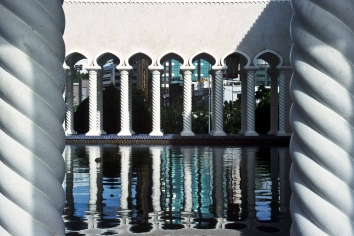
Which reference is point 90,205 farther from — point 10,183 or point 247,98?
point 247,98

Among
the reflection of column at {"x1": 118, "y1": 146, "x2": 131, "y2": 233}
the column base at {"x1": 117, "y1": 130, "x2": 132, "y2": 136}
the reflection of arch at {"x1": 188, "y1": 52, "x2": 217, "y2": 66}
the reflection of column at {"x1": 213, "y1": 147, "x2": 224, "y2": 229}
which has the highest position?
the reflection of arch at {"x1": 188, "y1": 52, "x2": 217, "y2": 66}

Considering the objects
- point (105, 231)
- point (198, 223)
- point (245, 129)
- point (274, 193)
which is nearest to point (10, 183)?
point (105, 231)

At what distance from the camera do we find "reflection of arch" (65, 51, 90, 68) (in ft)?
79.3

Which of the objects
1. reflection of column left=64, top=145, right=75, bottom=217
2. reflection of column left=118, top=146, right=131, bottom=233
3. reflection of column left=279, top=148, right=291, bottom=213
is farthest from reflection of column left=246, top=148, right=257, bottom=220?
reflection of column left=64, top=145, right=75, bottom=217

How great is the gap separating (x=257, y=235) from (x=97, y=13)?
20.2 meters

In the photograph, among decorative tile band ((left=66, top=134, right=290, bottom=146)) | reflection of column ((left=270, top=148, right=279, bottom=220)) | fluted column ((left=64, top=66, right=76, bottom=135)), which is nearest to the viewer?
reflection of column ((left=270, top=148, right=279, bottom=220))

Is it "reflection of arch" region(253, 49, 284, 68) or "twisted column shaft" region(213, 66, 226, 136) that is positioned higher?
"reflection of arch" region(253, 49, 284, 68)

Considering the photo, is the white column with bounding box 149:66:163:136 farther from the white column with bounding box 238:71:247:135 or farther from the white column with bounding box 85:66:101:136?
the white column with bounding box 238:71:247:135

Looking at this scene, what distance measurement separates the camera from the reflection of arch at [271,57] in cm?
2392

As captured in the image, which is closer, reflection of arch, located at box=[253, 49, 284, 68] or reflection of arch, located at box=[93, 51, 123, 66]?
reflection of arch, located at box=[253, 49, 284, 68]

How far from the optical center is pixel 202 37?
24.1 metres

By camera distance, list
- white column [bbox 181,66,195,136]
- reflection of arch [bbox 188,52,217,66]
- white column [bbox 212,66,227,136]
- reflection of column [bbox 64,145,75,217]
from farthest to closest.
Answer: reflection of arch [bbox 188,52,217,66] → white column [bbox 212,66,227,136] → white column [bbox 181,66,195,136] → reflection of column [bbox 64,145,75,217]

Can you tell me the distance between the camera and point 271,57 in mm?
25703

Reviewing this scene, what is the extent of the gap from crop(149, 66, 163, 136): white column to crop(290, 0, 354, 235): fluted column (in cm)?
2133
